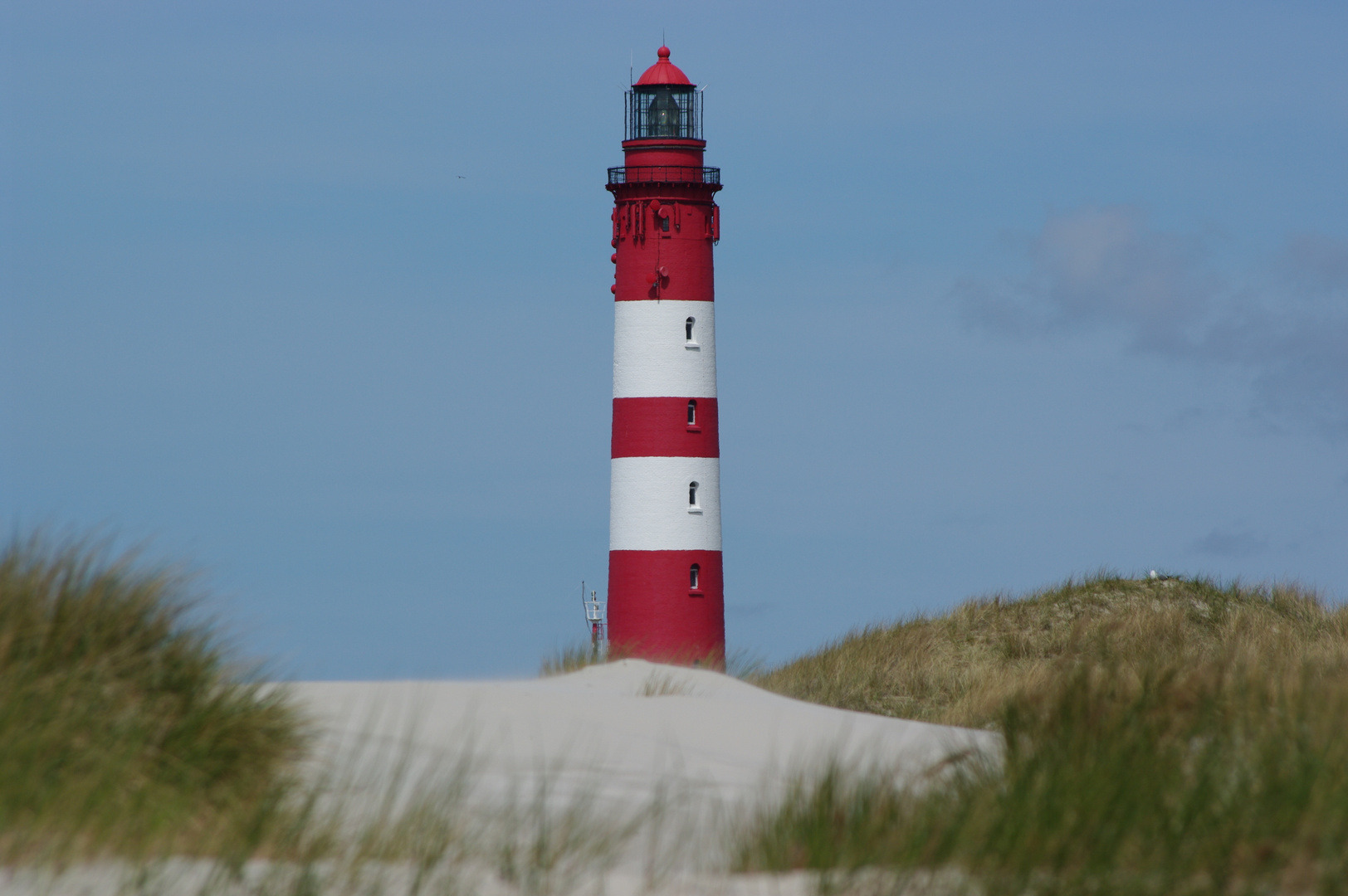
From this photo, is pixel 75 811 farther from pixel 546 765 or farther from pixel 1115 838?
pixel 1115 838

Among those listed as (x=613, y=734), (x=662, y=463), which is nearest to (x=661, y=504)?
(x=662, y=463)

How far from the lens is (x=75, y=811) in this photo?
23.1 feet

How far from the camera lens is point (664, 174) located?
24.8 m

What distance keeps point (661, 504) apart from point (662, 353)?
91.0 inches

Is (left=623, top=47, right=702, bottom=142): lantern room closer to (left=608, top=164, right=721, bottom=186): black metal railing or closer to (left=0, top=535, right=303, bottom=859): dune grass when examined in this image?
(left=608, top=164, right=721, bottom=186): black metal railing

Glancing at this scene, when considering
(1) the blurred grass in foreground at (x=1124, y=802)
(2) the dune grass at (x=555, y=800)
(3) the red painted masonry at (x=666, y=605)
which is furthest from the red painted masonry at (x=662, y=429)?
(2) the dune grass at (x=555, y=800)

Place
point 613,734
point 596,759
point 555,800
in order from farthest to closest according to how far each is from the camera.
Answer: point 613,734 < point 596,759 < point 555,800

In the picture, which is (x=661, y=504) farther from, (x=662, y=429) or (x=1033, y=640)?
(x=1033, y=640)

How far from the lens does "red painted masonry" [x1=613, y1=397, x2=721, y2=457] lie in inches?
942

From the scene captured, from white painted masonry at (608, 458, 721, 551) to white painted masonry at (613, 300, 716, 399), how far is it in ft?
0.99

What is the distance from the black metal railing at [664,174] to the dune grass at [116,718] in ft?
55.2

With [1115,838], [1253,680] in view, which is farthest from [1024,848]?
[1253,680]

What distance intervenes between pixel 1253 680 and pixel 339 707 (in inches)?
226

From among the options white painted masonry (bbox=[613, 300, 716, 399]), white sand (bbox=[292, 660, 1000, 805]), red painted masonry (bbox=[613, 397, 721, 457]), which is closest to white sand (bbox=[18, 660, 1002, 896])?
white sand (bbox=[292, 660, 1000, 805])
